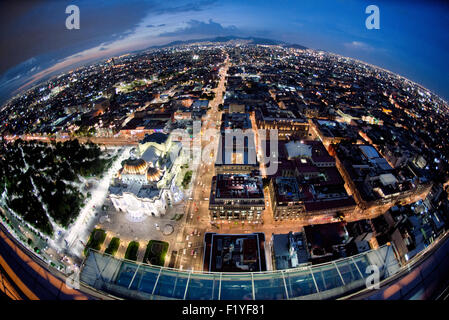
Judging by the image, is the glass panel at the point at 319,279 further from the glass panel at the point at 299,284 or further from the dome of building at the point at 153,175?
the dome of building at the point at 153,175

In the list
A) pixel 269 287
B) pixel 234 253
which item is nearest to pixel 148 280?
pixel 269 287

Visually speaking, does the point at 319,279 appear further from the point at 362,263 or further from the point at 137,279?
the point at 137,279

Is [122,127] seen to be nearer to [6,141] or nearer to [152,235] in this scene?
[6,141]

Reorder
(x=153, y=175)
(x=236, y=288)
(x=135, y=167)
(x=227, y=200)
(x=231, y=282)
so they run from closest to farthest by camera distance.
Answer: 1. (x=236, y=288)
2. (x=231, y=282)
3. (x=227, y=200)
4. (x=153, y=175)
5. (x=135, y=167)

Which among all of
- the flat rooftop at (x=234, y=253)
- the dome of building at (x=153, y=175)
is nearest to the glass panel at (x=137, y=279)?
the flat rooftop at (x=234, y=253)
